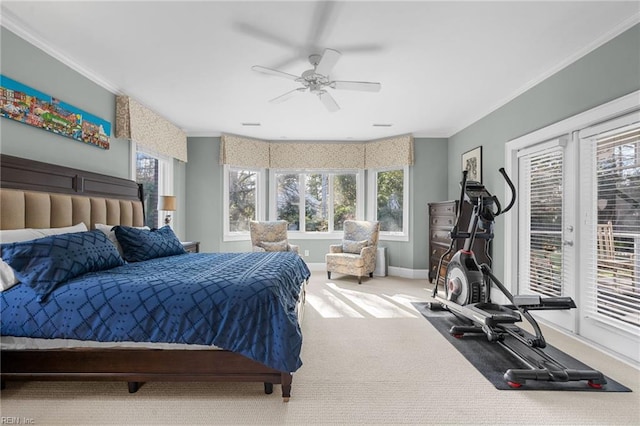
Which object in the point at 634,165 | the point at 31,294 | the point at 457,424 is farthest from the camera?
the point at 634,165

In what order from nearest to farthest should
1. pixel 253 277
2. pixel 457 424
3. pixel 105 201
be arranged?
pixel 457 424
pixel 253 277
pixel 105 201

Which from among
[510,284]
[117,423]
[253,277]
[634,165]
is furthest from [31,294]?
[510,284]

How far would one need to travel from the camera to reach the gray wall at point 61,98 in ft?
7.91

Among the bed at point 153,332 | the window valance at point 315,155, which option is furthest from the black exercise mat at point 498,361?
the window valance at point 315,155

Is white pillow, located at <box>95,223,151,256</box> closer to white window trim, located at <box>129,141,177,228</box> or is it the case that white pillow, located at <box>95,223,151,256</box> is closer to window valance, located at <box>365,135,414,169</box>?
white window trim, located at <box>129,141,177,228</box>

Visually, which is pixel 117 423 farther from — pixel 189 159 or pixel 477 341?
pixel 189 159

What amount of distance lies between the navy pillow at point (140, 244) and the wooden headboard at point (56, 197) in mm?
392

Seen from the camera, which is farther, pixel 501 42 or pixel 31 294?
pixel 501 42

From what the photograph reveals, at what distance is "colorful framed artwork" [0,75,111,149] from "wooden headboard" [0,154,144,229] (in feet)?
1.23

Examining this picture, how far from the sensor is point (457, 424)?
5.43 feet

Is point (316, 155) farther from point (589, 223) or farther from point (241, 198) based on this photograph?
point (589, 223)

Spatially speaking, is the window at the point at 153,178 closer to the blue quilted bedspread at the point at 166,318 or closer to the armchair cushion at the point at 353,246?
the blue quilted bedspread at the point at 166,318

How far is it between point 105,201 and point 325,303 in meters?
2.75

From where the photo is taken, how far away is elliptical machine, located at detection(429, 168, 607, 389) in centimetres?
201
